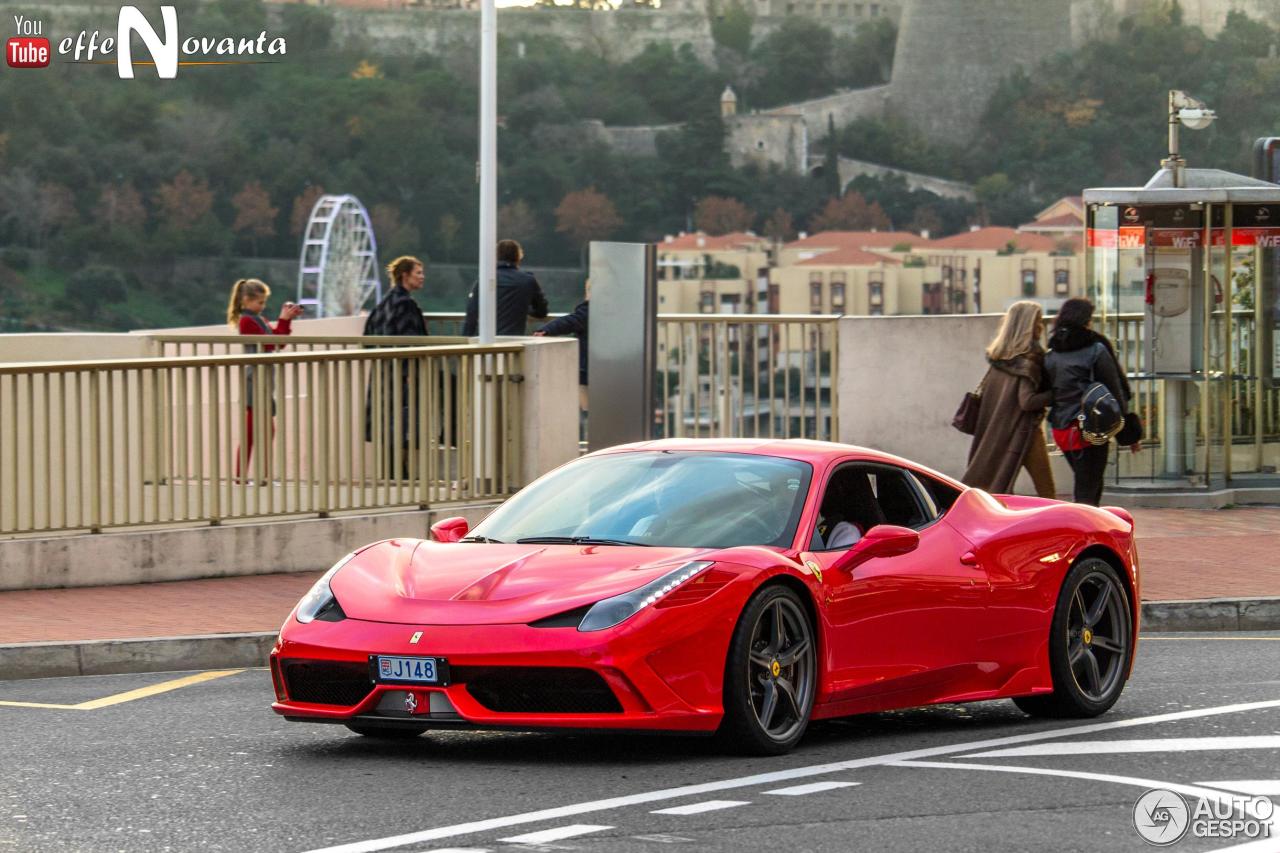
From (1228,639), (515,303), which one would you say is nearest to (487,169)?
(515,303)

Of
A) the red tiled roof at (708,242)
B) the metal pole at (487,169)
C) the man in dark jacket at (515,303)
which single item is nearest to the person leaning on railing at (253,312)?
the man in dark jacket at (515,303)

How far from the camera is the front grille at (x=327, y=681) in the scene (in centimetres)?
730

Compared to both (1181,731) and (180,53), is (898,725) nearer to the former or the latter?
(1181,731)

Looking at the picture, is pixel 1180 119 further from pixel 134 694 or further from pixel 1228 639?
pixel 134 694

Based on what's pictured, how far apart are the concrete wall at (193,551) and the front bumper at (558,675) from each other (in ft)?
19.8

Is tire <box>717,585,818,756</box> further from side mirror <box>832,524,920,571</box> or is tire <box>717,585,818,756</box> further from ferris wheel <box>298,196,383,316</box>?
ferris wheel <box>298,196,383,316</box>

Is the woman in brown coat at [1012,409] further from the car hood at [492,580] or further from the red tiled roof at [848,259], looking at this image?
the red tiled roof at [848,259]

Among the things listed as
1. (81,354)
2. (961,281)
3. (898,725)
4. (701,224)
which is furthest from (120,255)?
(898,725)

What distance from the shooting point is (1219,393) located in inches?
721

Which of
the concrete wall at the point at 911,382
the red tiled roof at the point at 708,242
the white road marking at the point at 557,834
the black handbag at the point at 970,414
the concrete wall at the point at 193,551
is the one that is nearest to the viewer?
the white road marking at the point at 557,834

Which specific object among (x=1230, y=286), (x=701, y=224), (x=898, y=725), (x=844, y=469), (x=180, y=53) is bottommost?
(x=898, y=725)

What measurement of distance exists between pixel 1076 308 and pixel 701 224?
172649mm

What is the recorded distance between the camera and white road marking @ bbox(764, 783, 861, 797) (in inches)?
263

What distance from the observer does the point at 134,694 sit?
9.69 metres
